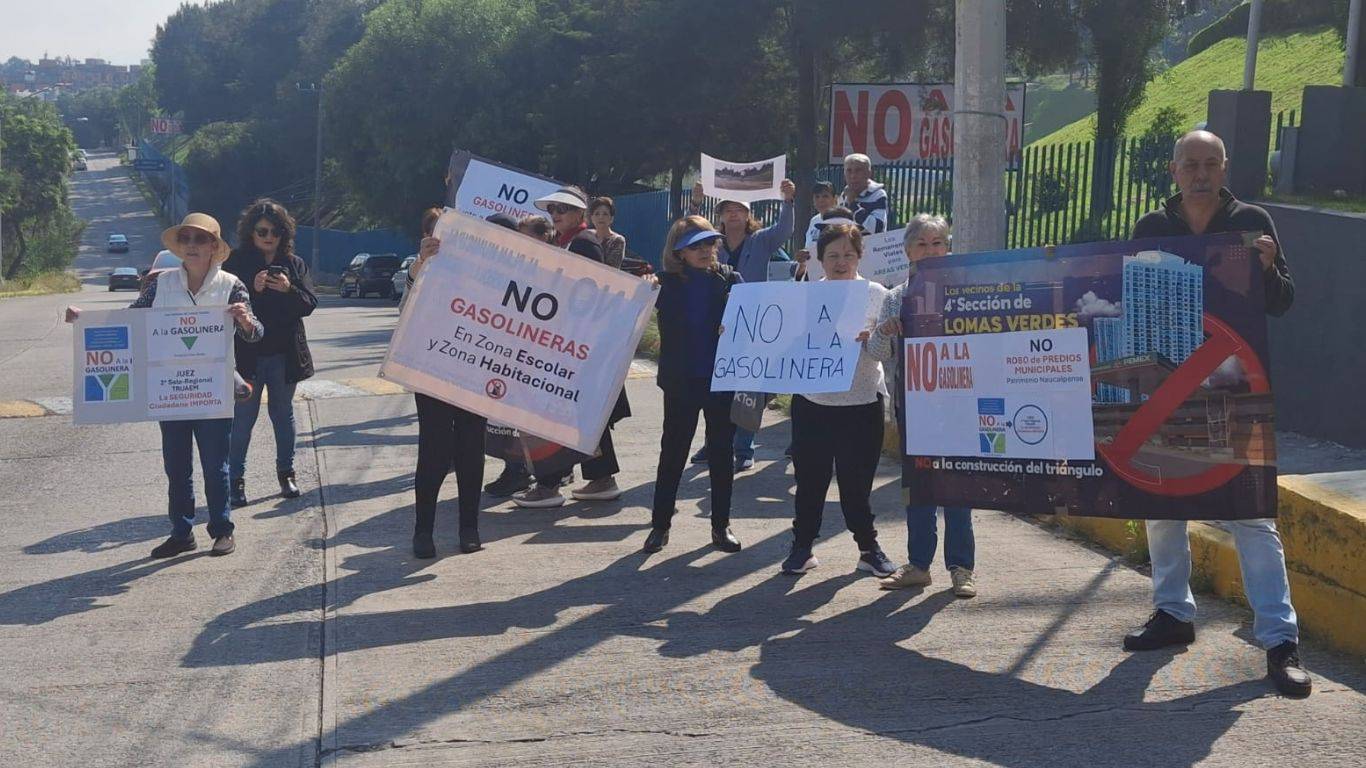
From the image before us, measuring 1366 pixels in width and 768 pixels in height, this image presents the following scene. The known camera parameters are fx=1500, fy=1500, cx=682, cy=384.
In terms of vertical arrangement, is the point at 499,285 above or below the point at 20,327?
above

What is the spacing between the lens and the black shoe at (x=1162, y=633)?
239 inches

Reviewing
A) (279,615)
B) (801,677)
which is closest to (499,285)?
(279,615)

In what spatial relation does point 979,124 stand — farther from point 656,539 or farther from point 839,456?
point 656,539

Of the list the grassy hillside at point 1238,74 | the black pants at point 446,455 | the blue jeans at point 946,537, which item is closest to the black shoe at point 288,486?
the black pants at point 446,455

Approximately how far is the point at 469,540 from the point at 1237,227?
4.24 metres

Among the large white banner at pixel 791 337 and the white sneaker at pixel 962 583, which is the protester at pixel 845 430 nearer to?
the large white banner at pixel 791 337

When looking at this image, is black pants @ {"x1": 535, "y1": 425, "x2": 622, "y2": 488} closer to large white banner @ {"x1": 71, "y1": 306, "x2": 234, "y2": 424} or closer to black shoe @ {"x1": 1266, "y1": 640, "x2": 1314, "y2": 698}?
large white banner @ {"x1": 71, "y1": 306, "x2": 234, "y2": 424}

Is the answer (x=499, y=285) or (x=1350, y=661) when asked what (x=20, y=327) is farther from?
(x=1350, y=661)

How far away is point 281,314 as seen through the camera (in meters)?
9.30

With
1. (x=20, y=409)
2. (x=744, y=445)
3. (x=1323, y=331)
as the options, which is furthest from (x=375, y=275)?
(x=1323, y=331)

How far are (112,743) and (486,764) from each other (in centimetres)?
135

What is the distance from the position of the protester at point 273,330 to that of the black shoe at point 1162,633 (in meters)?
5.03

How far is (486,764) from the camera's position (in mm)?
4973

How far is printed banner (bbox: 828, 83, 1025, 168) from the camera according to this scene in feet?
79.6
